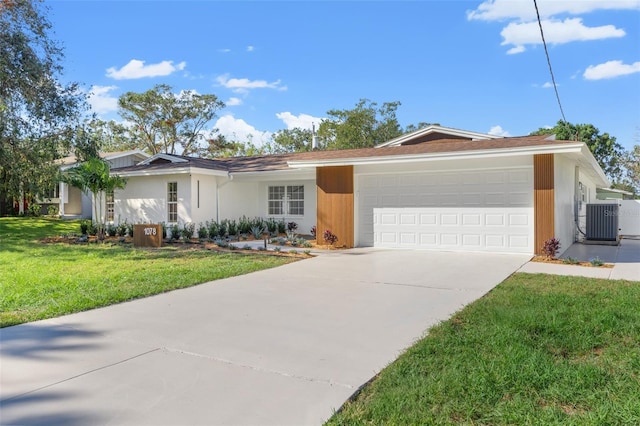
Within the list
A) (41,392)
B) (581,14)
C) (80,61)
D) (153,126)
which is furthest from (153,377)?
(153,126)

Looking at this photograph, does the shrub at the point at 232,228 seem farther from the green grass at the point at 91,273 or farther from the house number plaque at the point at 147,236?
the green grass at the point at 91,273

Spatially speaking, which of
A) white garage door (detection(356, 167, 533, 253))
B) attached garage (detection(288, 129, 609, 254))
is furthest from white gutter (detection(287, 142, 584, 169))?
white garage door (detection(356, 167, 533, 253))

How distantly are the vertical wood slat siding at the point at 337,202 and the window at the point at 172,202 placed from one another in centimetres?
587

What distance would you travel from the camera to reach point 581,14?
30.2ft

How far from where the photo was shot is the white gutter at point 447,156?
948 cm

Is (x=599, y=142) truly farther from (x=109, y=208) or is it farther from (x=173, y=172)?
(x=109, y=208)

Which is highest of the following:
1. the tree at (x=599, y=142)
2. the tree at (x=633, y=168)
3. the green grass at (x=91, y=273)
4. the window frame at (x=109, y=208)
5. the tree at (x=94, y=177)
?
the tree at (x=599, y=142)

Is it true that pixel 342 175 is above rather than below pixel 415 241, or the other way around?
above

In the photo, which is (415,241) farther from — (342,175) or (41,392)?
(41,392)

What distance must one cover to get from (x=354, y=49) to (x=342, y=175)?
9.05 m

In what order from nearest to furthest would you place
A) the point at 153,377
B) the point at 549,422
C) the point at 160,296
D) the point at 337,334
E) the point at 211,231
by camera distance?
the point at 549,422 → the point at 153,377 → the point at 337,334 → the point at 160,296 → the point at 211,231

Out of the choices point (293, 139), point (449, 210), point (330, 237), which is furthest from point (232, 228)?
point (293, 139)

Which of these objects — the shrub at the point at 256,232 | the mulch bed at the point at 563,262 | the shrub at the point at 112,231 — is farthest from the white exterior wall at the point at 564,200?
the shrub at the point at 112,231

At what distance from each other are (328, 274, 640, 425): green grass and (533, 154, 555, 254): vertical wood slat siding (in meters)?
4.91
